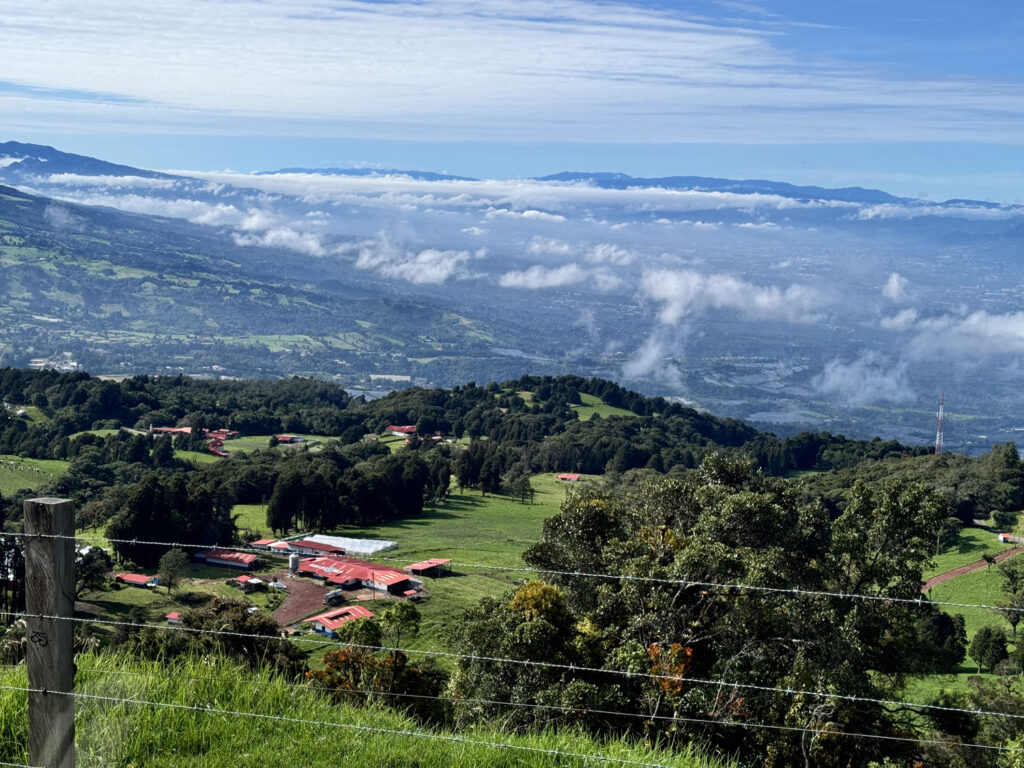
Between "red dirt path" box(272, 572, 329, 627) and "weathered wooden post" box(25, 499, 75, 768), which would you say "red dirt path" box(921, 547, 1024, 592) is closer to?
"red dirt path" box(272, 572, 329, 627)

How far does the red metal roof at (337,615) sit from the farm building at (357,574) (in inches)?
121

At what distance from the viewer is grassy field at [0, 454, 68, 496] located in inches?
1946

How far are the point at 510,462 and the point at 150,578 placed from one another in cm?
3892

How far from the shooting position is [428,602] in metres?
28.6

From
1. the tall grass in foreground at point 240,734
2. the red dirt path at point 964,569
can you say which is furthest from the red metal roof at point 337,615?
the red dirt path at point 964,569

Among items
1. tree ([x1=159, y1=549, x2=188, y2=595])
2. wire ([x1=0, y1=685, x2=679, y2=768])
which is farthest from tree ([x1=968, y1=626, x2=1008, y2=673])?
tree ([x1=159, y1=549, x2=188, y2=595])

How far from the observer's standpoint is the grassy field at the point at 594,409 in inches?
3570

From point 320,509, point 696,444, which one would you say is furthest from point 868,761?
point 696,444

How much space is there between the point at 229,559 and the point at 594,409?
63.0 meters

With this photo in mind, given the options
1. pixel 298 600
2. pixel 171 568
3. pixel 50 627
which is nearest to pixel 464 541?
pixel 298 600

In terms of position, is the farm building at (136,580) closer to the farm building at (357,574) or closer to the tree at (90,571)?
the tree at (90,571)

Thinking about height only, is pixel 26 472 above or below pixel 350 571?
below

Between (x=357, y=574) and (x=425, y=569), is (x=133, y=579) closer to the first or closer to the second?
(x=357, y=574)

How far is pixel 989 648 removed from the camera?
24.9 metres
